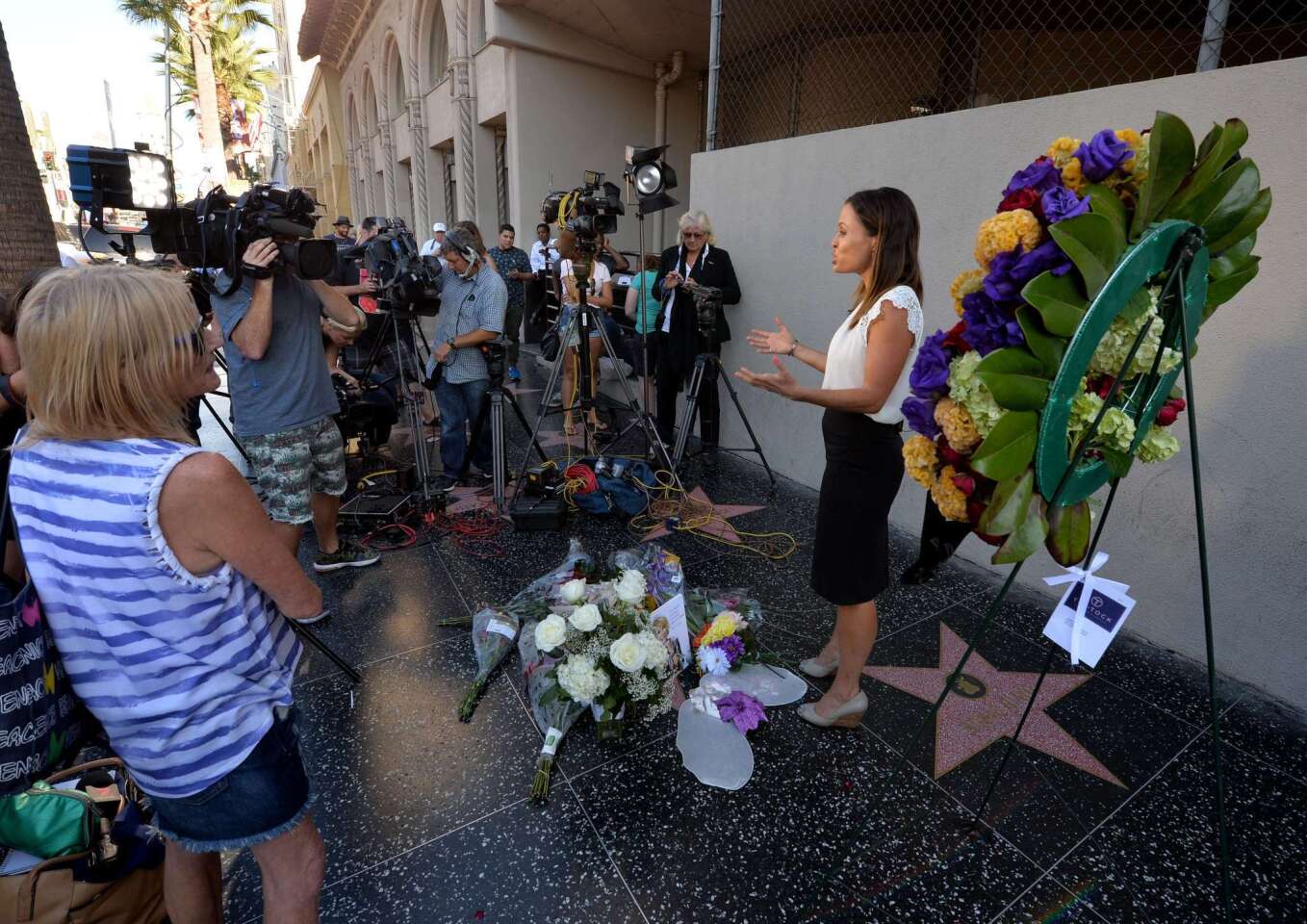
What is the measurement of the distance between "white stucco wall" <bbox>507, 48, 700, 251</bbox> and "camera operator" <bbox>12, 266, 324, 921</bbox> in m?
8.69

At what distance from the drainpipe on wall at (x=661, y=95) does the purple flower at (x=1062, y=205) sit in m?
7.90

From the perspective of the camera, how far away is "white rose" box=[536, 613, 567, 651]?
216cm

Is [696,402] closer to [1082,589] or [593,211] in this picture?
[593,211]

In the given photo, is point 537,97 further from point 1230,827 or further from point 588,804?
point 1230,827

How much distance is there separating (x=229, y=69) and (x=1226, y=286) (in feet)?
115

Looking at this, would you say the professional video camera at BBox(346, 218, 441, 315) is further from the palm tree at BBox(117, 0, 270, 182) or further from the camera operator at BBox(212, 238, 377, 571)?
the palm tree at BBox(117, 0, 270, 182)

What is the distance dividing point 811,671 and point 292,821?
6.17 ft

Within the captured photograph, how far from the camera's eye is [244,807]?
1159 millimetres

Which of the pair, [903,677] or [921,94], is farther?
[921,94]

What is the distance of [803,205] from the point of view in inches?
168

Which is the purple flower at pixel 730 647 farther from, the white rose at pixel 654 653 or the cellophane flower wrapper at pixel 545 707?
the cellophane flower wrapper at pixel 545 707

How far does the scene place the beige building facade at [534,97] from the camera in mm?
8188

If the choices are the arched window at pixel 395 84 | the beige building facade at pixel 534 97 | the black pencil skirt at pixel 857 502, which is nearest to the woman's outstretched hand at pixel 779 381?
the black pencil skirt at pixel 857 502

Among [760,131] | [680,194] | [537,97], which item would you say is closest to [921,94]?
[760,131]
